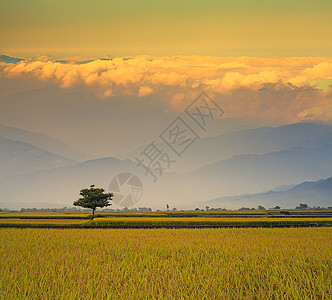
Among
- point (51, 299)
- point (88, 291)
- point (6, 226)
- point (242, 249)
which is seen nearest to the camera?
point (51, 299)

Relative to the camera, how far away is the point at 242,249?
16.0 meters

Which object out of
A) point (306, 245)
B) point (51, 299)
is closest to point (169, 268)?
point (51, 299)

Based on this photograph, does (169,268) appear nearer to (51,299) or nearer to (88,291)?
(88,291)

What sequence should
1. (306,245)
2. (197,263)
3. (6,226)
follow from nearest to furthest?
1. (197,263)
2. (306,245)
3. (6,226)

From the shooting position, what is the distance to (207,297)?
882 cm

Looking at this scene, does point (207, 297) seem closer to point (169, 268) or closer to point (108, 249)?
point (169, 268)

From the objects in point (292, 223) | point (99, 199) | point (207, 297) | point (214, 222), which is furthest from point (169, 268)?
point (99, 199)

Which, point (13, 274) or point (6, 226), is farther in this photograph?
point (6, 226)

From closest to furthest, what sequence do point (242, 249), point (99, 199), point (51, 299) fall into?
point (51, 299) → point (242, 249) → point (99, 199)

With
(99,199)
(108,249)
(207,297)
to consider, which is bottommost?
(207,297)

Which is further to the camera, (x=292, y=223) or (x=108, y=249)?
(x=292, y=223)

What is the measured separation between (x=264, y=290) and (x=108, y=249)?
8.70 meters

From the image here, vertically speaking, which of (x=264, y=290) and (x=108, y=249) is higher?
(x=108, y=249)

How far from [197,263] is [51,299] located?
642 centimetres
